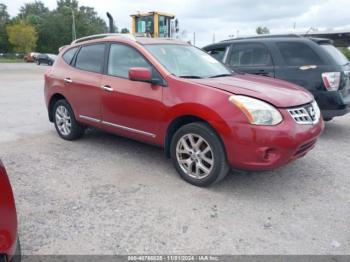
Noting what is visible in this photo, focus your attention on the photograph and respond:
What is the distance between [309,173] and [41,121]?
547 centimetres

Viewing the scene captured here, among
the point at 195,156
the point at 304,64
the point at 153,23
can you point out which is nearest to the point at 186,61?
the point at 195,156

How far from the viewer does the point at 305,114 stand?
155 inches

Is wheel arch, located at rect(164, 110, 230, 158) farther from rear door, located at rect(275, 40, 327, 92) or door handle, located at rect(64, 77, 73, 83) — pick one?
rear door, located at rect(275, 40, 327, 92)

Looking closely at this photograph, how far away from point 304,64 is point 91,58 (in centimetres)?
355

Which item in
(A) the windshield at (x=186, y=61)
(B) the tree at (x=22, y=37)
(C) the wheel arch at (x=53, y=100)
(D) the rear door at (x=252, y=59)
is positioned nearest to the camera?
(A) the windshield at (x=186, y=61)

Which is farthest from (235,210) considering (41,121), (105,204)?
(41,121)

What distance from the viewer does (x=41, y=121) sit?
24.8 feet

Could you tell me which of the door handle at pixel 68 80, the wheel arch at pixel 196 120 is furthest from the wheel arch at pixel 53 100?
the wheel arch at pixel 196 120

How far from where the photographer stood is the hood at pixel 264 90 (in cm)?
379

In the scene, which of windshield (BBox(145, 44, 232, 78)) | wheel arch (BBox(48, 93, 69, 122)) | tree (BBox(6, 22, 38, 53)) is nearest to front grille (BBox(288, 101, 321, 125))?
windshield (BBox(145, 44, 232, 78))

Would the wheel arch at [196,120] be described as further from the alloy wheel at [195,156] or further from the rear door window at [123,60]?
the rear door window at [123,60]

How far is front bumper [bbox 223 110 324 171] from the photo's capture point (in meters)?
3.60

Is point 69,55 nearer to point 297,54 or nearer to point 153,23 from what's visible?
point 297,54

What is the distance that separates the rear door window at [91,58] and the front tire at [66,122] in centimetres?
72
